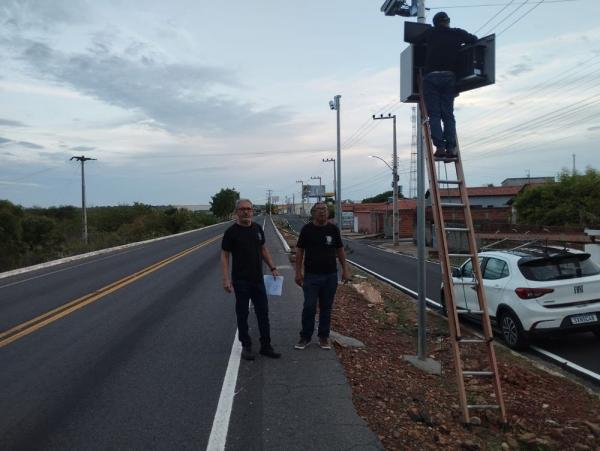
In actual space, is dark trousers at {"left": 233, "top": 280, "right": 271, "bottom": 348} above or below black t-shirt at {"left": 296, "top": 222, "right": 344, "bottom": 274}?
below

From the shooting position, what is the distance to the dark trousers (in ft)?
20.7

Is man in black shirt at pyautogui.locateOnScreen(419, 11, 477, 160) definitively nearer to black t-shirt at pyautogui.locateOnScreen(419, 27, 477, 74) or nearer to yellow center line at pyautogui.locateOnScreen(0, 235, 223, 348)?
black t-shirt at pyautogui.locateOnScreen(419, 27, 477, 74)

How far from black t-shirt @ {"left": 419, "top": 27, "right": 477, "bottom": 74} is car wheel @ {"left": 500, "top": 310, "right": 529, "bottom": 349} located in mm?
4696

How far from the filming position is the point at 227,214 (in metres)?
137

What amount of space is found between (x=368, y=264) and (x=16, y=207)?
4332cm

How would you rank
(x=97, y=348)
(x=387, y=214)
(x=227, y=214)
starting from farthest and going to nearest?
(x=227, y=214) < (x=387, y=214) < (x=97, y=348)

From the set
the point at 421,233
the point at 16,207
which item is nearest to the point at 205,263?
the point at 421,233

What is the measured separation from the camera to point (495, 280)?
29.9ft

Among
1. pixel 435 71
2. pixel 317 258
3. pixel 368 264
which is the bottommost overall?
pixel 368 264

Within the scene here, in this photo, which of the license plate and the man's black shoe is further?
the license plate

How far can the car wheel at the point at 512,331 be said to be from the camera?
27.2ft

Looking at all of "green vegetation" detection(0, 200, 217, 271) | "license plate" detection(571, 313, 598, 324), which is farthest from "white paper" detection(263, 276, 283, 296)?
"green vegetation" detection(0, 200, 217, 271)

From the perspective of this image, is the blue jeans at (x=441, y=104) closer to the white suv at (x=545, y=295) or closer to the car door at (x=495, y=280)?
the white suv at (x=545, y=295)

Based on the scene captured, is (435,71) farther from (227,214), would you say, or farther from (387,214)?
(227,214)
